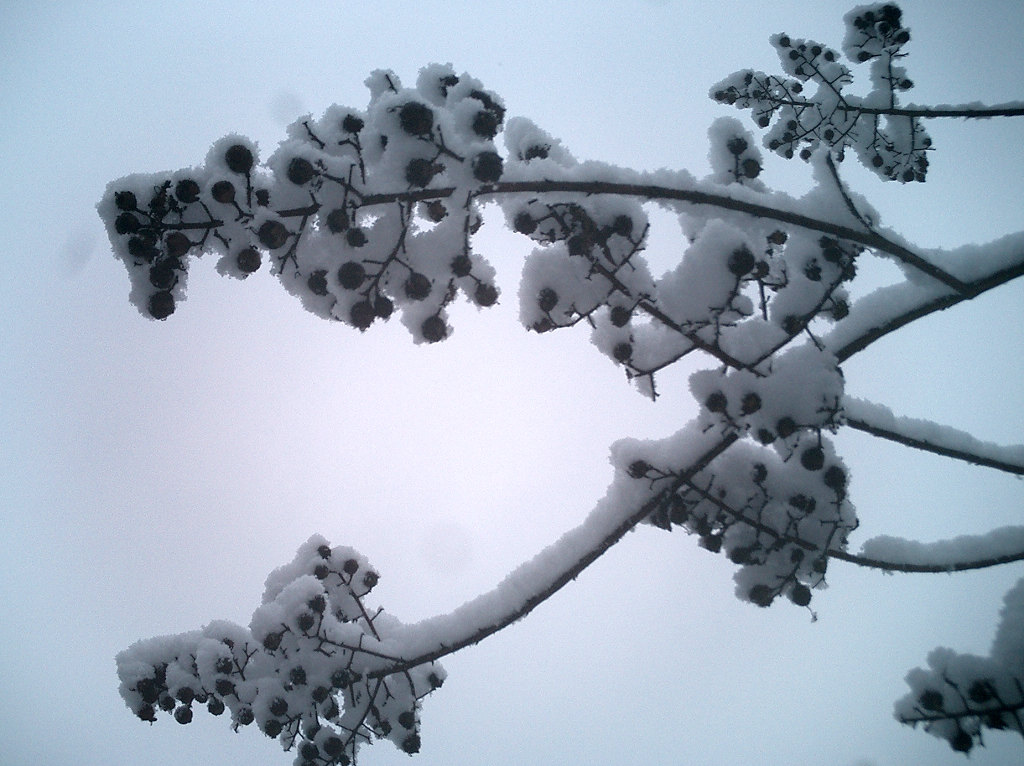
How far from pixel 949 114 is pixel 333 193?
5633 mm

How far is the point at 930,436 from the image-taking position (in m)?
4.23

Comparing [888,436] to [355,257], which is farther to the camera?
[888,436]

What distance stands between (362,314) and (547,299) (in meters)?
1.16

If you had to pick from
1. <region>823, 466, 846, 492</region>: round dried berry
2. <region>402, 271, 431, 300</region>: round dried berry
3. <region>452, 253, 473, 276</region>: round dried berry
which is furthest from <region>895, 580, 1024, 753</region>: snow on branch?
<region>402, 271, 431, 300</region>: round dried berry

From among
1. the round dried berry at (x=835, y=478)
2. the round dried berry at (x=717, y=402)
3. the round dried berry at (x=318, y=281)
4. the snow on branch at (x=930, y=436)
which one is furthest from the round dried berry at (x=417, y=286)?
the round dried berry at (x=835, y=478)

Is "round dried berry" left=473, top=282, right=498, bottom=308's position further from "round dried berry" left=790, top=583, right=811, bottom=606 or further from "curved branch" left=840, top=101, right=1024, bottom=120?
"curved branch" left=840, top=101, right=1024, bottom=120

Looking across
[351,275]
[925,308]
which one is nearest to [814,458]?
[925,308]

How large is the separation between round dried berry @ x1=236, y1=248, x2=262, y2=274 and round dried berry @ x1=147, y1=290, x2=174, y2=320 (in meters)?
0.52

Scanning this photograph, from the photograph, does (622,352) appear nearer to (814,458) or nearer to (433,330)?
(433,330)

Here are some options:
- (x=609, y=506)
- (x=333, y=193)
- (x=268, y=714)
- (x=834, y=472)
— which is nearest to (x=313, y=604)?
(x=268, y=714)

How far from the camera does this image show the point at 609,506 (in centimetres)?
411

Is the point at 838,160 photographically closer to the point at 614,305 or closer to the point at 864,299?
the point at 864,299

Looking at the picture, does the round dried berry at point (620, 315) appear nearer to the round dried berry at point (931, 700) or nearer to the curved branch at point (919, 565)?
the curved branch at point (919, 565)

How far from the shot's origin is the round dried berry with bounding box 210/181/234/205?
3.57 metres
